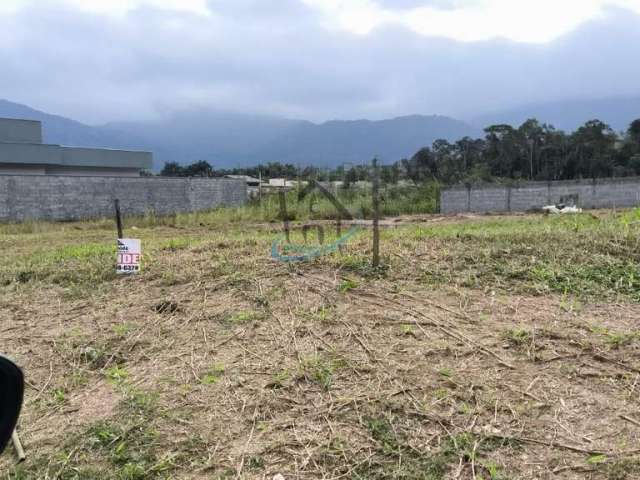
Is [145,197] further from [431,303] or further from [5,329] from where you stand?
[431,303]

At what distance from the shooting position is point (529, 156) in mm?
30000

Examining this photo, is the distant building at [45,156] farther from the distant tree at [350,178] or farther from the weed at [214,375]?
the weed at [214,375]

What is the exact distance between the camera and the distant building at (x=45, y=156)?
24.4 meters

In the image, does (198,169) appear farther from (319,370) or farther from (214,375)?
(319,370)

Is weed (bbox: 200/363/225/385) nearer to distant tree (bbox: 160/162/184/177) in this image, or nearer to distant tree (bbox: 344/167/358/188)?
distant tree (bbox: 344/167/358/188)

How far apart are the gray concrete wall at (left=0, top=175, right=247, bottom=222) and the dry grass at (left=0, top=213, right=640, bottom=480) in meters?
15.1

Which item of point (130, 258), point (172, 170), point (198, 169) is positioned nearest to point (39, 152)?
point (198, 169)

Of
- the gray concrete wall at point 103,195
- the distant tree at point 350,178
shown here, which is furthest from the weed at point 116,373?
the gray concrete wall at point 103,195

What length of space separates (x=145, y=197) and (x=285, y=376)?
18.9 m

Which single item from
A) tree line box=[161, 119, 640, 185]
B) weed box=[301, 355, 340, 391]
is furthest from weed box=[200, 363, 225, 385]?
tree line box=[161, 119, 640, 185]

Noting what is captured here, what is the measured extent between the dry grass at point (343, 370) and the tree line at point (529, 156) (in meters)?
Result: 20.6

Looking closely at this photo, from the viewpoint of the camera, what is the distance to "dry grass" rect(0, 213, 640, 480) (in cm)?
187

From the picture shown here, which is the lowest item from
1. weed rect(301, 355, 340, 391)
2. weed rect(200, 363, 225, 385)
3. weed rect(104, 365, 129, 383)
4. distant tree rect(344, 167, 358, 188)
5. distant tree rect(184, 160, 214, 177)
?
weed rect(104, 365, 129, 383)

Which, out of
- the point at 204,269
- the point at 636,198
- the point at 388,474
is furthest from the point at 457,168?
the point at 388,474
